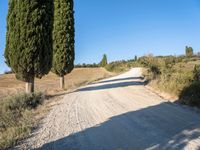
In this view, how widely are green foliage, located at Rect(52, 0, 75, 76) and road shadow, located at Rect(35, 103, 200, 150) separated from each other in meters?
18.8

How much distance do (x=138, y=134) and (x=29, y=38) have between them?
13763 mm

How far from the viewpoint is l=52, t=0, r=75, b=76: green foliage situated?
31.5 metres

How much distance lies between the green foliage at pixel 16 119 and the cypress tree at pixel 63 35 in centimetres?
1070

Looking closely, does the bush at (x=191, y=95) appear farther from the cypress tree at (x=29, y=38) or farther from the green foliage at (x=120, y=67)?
the green foliage at (x=120, y=67)

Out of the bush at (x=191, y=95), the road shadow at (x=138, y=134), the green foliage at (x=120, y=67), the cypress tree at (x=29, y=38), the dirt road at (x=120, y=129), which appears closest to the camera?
the road shadow at (x=138, y=134)

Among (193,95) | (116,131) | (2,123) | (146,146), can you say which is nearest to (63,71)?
(193,95)

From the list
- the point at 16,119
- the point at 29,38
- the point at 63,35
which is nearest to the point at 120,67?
the point at 63,35

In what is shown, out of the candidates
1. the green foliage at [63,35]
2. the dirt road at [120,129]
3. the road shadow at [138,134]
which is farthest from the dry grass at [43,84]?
the road shadow at [138,134]

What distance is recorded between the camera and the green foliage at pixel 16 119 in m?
9.88

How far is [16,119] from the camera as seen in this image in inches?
Result: 532

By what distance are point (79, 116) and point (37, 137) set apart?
3.65m

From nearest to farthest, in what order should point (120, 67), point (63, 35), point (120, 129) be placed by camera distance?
point (120, 129) → point (63, 35) → point (120, 67)

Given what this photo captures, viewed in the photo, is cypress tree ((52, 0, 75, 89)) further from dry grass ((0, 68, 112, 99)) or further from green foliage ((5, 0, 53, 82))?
green foliage ((5, 0, 53, 82))

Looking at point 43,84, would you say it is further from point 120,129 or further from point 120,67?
point 120,67
